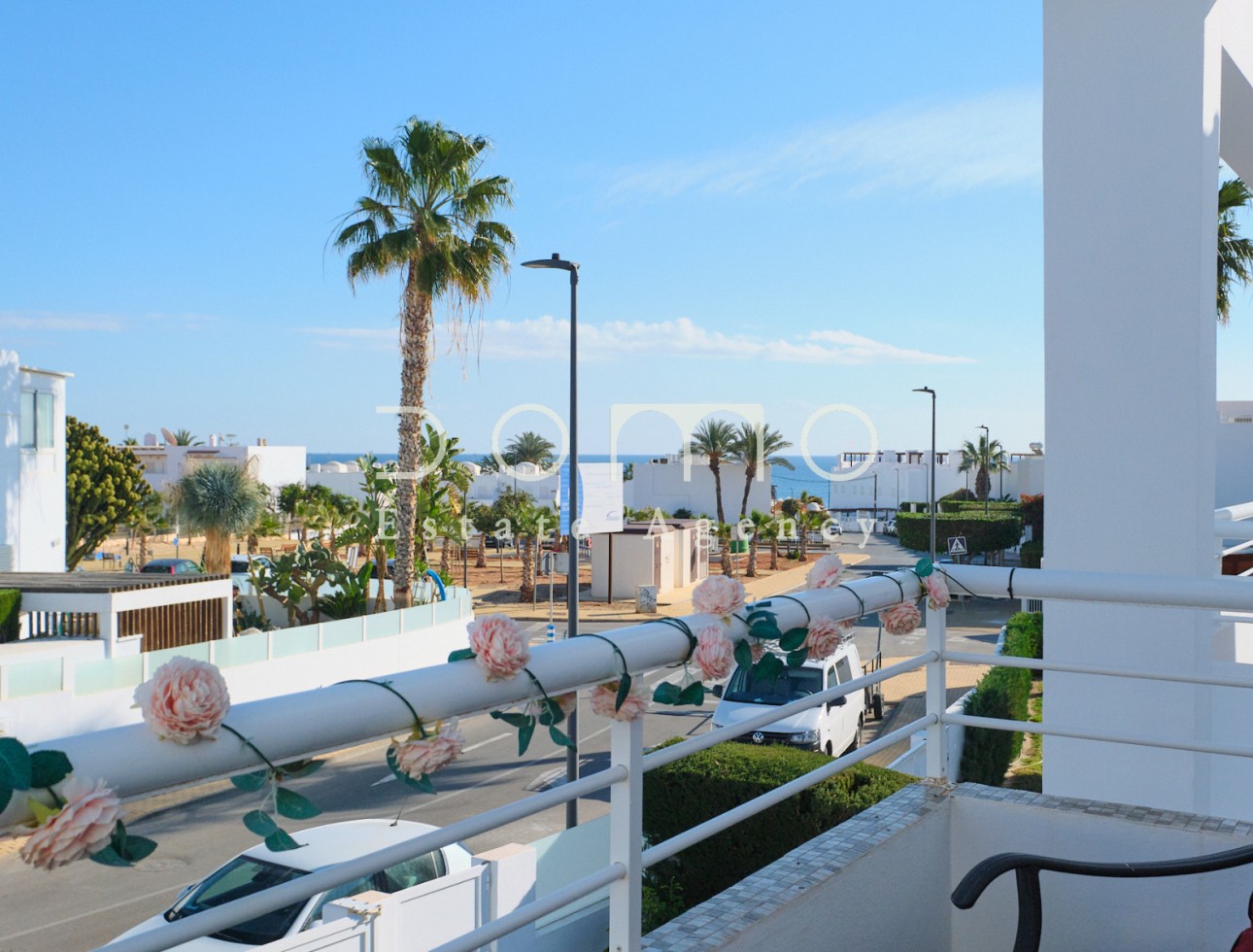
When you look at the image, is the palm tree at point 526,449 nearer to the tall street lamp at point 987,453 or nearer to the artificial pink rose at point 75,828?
the tall street lamp at point 987,453

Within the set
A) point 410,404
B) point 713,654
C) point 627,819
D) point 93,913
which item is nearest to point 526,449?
point 410,404

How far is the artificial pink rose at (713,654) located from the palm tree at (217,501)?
105 feet

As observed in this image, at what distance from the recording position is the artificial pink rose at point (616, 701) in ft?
5.90

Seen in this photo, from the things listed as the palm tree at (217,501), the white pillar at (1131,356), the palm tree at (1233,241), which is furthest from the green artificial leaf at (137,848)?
the palm tree at (217,501)

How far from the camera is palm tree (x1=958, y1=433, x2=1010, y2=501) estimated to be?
60.3 meters

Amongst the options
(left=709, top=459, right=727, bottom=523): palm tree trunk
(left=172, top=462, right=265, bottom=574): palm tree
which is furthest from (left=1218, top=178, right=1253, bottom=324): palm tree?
(left=709, top=459, right=727, bottom=523): palm tree trunk

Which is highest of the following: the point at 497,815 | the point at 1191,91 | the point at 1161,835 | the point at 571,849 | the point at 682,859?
the point at 1191,91

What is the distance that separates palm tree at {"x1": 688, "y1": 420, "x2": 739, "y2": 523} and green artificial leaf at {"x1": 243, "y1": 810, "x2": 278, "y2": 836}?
184 feet

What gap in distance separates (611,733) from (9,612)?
19.8 meters

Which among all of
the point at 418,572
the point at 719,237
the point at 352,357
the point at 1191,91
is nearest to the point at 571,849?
the point at 1191,91

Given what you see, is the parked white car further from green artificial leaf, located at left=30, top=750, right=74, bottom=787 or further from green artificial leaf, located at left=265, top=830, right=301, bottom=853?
green artificial leaf, located at left=30, top=750, right=74, bottom=787

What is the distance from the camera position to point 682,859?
778 centimetres

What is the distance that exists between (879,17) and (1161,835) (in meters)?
12.6

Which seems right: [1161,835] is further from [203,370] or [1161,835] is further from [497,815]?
[203,370]
